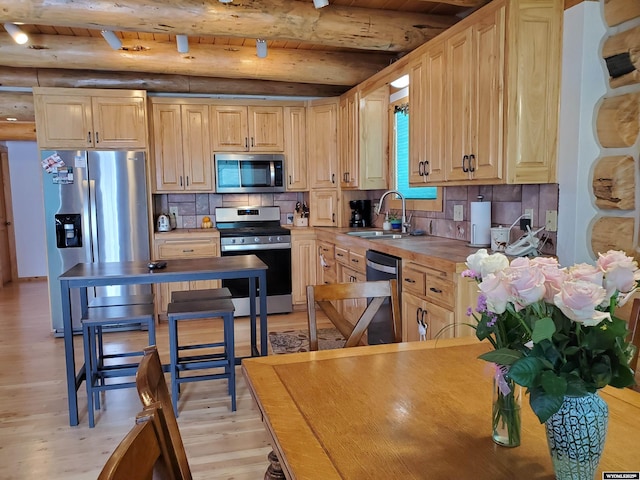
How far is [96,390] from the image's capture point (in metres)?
2.82

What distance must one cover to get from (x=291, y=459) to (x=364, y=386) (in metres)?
0.40

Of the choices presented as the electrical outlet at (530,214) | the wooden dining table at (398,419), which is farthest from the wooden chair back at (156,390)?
the electrical outlet at (530,214)

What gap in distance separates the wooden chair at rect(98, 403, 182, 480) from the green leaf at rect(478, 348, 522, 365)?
0.59 meters

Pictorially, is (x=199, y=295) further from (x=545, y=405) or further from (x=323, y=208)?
(x=545, y=405)

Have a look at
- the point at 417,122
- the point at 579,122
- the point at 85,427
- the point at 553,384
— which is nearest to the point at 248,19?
the point at 417,122

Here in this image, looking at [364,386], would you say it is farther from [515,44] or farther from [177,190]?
[177,190]

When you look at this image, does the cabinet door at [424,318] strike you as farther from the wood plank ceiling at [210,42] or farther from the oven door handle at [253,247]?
the oven door handle at [253,247]

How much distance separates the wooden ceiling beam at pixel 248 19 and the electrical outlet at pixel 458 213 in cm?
138

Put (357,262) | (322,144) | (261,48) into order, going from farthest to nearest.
A: (322,144) → (261,48) → (357,262)

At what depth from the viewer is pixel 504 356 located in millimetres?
807

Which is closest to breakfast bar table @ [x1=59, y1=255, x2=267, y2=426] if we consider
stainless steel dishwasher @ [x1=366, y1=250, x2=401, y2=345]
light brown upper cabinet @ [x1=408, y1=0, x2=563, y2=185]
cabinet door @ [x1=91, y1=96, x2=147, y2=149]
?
stainless steel dishwasher @ [x1=366, y1=250, x2=401, y2=345]

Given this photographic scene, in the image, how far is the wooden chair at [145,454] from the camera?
682mm

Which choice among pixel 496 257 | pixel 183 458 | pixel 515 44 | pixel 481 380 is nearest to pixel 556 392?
pixel 496 257

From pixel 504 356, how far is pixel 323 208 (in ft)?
15.1
